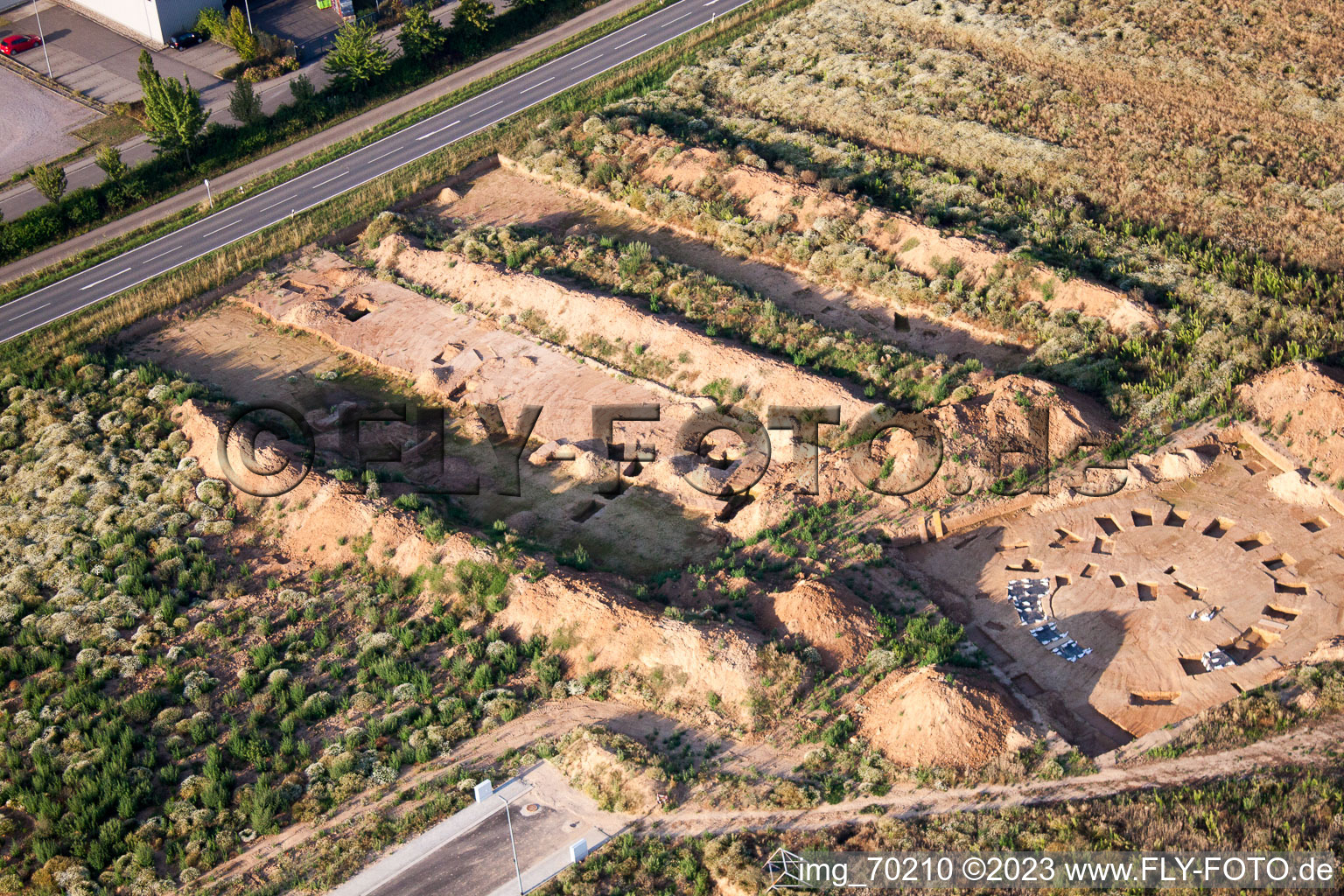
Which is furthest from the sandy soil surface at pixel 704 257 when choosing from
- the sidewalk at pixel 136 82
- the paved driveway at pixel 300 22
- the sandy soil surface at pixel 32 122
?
the sandy soil surface at pixel 32 122

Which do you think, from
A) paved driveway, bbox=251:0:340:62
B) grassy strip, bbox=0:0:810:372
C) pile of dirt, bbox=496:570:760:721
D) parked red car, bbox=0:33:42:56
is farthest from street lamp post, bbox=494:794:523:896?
parked red car, bbox=0:33:42:56

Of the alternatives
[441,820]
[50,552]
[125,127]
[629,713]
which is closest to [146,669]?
[50,552]

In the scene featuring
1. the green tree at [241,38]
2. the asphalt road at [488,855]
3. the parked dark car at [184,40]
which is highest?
the green tree at [241,38]

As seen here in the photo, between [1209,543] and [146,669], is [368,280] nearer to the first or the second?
[146,669]

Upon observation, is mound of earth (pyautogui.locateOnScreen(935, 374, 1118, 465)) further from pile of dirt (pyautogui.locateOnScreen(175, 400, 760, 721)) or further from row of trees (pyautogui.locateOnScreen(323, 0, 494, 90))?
row of trees (pyautogui.locateOnScreen(323, 0, 494, 90))

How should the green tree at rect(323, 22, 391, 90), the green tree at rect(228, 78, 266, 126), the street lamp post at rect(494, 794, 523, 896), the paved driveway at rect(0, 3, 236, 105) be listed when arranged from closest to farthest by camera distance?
1. the street lamp post at rect(494, 794, 523, 896)
2. the green tree at rect(228, 78, 266, 126)
3. the green tree at rect(323, 22, 391, 90)
4. the paved driveway at rect(0, 3, 236, 105)

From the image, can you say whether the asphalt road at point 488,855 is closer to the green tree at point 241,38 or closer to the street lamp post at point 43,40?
the green tree at point 241,38


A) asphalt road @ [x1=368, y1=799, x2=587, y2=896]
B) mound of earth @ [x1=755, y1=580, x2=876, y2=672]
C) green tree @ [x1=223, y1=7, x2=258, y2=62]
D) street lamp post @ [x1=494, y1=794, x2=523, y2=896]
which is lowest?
asphalt road @ [x1=368, y1=799, x2=587, y2=896]
